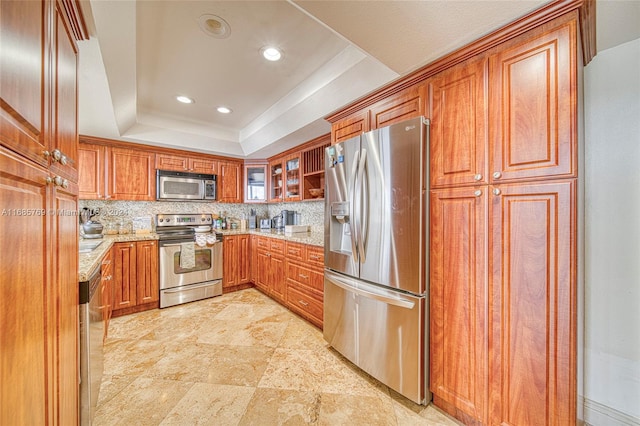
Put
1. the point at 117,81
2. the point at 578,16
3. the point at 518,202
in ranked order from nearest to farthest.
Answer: the point at 578,16, the point at 518,202, the point at 117,81

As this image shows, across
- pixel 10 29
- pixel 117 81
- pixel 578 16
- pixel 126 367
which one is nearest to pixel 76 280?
pixel 10 29

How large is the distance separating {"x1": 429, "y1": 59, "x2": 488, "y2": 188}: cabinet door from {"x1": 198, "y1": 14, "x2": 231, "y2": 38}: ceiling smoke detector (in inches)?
56.9

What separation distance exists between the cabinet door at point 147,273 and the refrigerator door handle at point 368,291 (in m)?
2.38

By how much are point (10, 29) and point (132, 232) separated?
3.69 m

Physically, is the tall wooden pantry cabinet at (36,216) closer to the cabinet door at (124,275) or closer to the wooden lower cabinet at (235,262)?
the cabinet door at (124,275)

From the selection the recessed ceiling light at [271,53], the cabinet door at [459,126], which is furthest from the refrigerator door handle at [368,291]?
the recessed ceiling light at [271,53]

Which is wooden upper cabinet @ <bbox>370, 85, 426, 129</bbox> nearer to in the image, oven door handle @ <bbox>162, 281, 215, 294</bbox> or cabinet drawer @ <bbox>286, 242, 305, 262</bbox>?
cabinet drawer @ <bbox>286, 242, 305, 262</bbox>

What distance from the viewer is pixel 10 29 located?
0.57 metres

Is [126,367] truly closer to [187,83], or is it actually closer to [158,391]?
[158,391]

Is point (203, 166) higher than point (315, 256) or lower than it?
higher

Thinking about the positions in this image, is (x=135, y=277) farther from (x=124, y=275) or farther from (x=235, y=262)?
(x=235, y=262)

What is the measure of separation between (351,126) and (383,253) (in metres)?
1.14

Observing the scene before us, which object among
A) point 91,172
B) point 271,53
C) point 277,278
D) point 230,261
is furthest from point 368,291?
point 91,172

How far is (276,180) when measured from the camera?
416 cm
